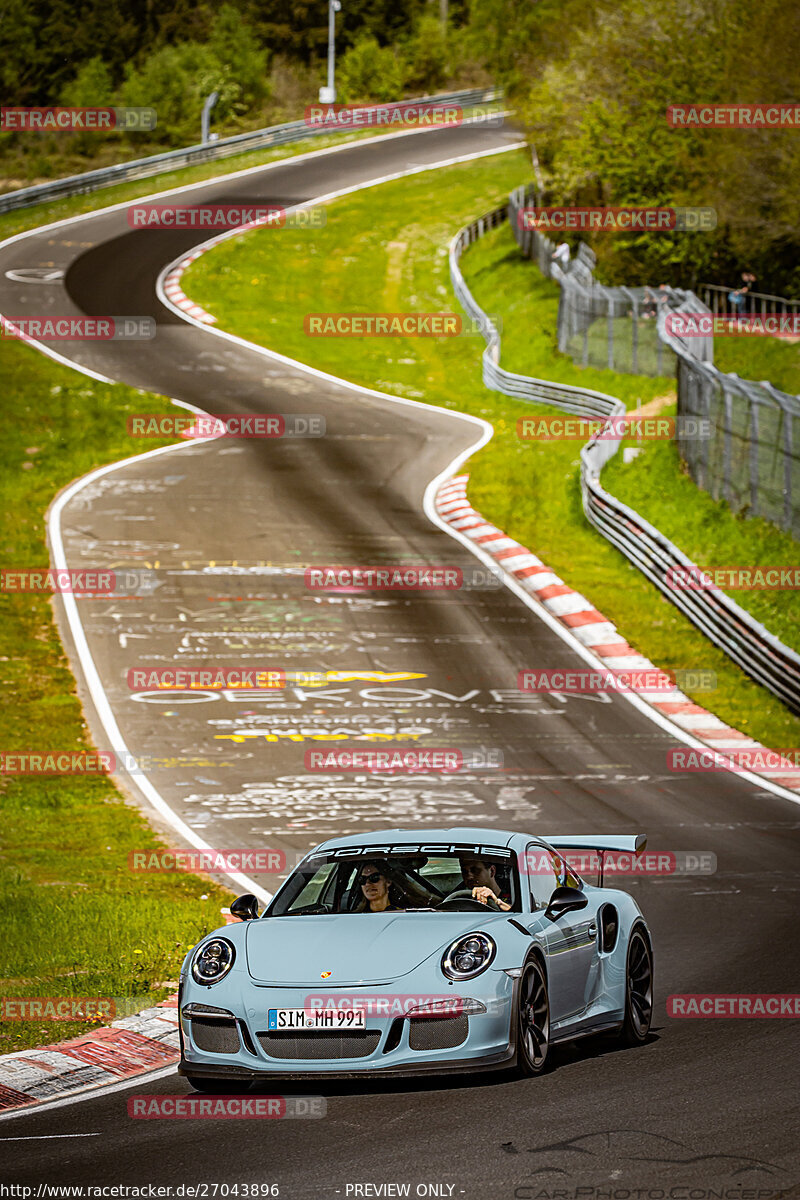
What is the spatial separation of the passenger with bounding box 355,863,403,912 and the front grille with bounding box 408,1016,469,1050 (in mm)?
1166

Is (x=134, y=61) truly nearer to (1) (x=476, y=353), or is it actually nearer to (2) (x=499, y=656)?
(1) (x=476, y=353)

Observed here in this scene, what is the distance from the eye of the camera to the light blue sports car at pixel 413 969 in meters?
8.10

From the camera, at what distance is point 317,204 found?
224ft

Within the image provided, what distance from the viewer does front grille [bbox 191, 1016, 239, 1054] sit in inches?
324

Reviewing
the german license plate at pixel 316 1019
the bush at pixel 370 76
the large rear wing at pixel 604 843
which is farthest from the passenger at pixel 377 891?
the bush at pixel 370 76

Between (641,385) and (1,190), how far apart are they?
38.9 meters

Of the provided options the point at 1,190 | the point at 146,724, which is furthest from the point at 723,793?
the point at 1,190

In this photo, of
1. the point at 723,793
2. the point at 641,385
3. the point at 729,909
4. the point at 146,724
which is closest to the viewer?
the point at 729,909

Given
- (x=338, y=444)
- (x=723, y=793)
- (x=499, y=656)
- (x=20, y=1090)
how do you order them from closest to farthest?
(x=20, y=1090)
(x=723, y=793)
(x=499, y=656)
(x=338, y=444)

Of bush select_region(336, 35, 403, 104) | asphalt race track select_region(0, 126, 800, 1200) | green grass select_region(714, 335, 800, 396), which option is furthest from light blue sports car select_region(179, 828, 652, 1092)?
bush select_region(336, 35, 403, 104)

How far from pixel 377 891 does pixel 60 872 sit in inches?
283

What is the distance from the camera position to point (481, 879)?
931cm

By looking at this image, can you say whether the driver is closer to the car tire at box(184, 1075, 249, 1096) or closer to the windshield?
the windshield

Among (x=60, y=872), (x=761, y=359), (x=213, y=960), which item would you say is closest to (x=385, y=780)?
(x=60, y=872)
